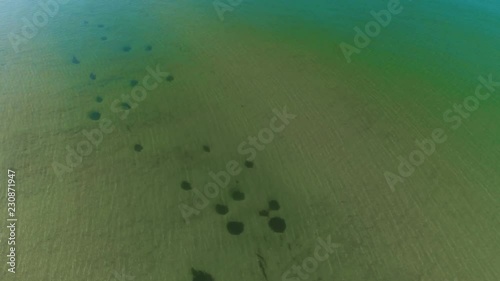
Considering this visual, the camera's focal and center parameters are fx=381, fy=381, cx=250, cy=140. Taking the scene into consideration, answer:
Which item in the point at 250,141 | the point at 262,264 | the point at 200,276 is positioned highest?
the point at 250,141

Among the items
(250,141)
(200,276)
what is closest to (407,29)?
(250,141)

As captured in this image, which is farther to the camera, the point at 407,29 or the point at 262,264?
the point at 407,29

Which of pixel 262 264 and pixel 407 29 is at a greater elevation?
pixel 407 29

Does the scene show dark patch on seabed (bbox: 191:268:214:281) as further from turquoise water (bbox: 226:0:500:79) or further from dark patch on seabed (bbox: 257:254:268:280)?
turquoise water (bbox: 226:0:500:79)

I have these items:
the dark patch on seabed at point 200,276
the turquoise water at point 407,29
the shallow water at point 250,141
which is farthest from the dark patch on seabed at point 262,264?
the turquoise water at point 407,29

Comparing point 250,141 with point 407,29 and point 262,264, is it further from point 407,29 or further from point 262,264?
point 407,29

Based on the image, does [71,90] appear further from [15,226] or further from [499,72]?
[499,72]

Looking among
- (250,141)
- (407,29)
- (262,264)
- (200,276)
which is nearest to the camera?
(200,276)

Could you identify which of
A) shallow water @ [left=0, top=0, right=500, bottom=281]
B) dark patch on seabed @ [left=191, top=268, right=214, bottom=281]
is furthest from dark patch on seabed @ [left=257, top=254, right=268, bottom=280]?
dark patch on seabed @ [left=191, top=268, right=214, bottom=281]
